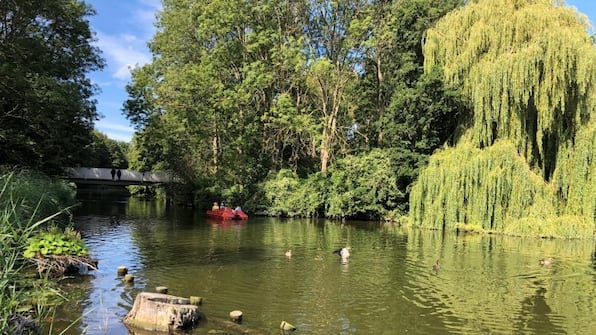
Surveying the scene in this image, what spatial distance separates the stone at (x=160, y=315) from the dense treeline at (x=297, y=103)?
75.2 ft

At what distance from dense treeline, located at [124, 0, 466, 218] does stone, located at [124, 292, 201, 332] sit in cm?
2291

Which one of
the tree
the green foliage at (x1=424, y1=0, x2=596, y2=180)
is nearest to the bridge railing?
the tree

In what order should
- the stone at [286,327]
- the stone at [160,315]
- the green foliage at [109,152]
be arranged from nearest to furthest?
the stone at [160,315] → the stone at [286,327] → the green foliage at [109,152]

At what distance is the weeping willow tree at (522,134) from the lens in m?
21.5

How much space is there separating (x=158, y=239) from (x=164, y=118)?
960 inches

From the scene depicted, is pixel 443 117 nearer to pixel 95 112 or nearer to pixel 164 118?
pixel 95 112

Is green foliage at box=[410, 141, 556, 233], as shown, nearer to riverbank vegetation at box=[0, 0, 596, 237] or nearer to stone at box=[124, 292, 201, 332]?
riverbank vegetation at box=[0, 0, 596, 237]

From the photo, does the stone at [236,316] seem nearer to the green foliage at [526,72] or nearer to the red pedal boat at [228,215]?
the green foliage at [526,72]

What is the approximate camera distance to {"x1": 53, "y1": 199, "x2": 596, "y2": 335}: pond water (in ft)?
29.5

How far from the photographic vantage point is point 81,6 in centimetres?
3153

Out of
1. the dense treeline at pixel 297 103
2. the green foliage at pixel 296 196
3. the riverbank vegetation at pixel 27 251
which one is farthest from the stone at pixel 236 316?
the green foliage at pixel 296 196

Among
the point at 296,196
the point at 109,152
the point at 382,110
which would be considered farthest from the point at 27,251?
the point at 109,152

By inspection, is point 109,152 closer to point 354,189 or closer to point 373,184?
point 354,189

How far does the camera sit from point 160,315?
315 inches
